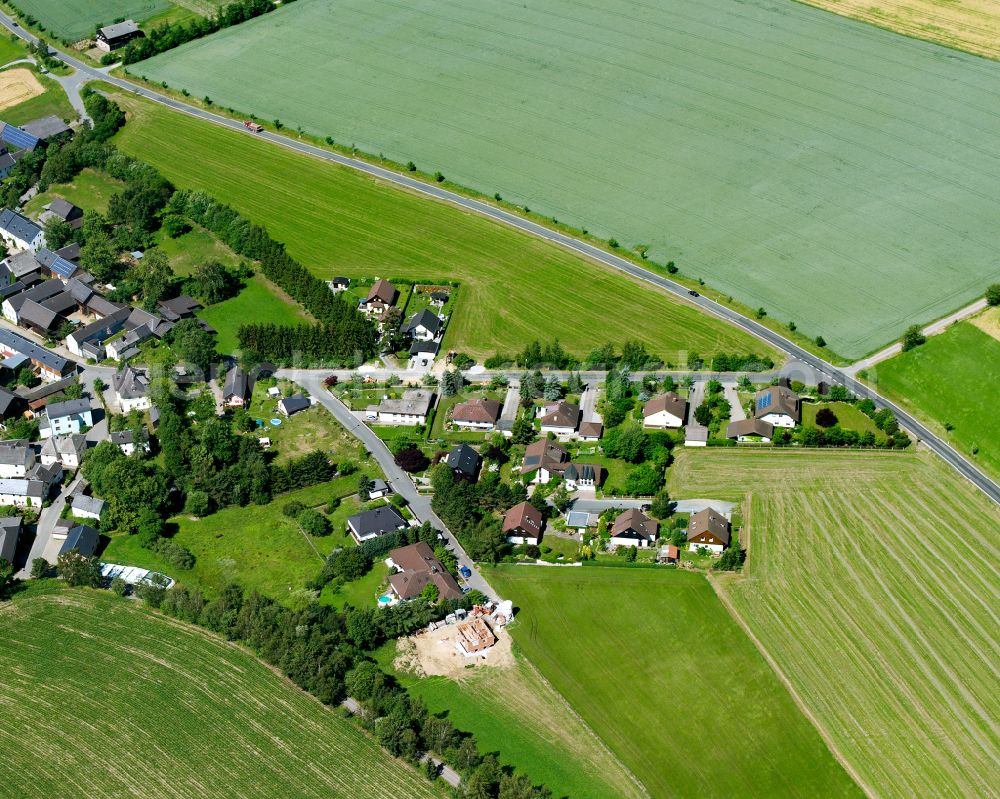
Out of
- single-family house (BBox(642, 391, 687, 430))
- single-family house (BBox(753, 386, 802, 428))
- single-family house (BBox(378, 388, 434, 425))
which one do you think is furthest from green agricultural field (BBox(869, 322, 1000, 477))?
single-family house (BBox(378, 388, 434, 425))

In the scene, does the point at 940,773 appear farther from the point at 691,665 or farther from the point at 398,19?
the point at 398,19

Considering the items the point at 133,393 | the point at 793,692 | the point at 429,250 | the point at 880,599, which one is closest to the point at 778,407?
the point at 880,599

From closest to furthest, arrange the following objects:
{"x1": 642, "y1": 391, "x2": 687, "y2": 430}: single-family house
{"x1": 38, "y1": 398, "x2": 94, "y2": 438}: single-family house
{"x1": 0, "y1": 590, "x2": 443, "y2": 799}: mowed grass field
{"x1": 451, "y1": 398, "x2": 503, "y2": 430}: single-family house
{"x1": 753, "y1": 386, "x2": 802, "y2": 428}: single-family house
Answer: {"x1": 0, "y1": 590, "x2": 443, "y2": 799}: mowed grass field < {"x1": 753, "y1": 386, "x2": 802, "y2": 428}: single-family house < {"x1": 642, "y1": 391, "x2": 687, "y2": 430}: single-family house < {"x1": 451, "y1": 398, "x2": 503, "y2": 430}: single-family house < {"x1": 38, "y1": 398, "x2": 94, "y2": 438}: single-family house

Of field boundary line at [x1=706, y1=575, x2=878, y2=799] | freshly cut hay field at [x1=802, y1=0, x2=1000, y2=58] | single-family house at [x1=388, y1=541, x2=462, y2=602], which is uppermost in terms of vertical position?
freshly cut hay field at [x1=802, y1=0, x2=1000, y2=58]

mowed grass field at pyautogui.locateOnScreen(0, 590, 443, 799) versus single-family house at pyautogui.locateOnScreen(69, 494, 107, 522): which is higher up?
single-family house at pyautogui.locateOnScreen(69, 494, 107, 522)

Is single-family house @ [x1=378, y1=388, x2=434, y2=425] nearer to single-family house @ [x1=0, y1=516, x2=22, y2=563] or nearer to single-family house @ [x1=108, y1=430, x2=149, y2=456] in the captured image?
single-family house @ [x1=108, y1=430, x2=149, y2=456]

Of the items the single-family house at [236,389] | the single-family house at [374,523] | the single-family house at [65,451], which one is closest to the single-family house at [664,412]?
the single-family house at [374,523]

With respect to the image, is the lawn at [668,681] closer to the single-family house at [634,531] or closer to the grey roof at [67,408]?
the single-family house at [634,531]
